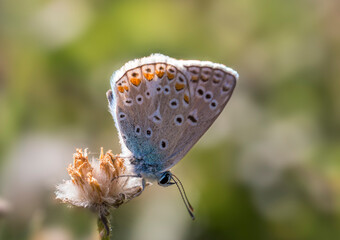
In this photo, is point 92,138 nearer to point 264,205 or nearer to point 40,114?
point 40,114

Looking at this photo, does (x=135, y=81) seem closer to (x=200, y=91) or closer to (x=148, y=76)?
(x=148, y=76)

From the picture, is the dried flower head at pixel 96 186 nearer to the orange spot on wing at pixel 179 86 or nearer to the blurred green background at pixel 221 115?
the orange spot on wing at pixel 179 86

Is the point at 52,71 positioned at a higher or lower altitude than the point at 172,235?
higher

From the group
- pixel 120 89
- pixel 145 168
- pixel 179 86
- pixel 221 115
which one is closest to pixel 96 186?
pixel 145 168

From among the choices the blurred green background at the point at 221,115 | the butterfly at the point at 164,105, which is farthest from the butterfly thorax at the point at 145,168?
the blurred green background at the point at 221,115

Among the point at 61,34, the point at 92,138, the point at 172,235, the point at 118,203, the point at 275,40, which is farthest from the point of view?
the point at 275,40

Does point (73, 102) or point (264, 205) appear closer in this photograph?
point (264, 205)

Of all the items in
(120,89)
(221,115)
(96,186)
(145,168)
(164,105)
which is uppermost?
(120,89)

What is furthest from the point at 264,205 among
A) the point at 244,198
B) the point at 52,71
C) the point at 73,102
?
the point at 52,71
